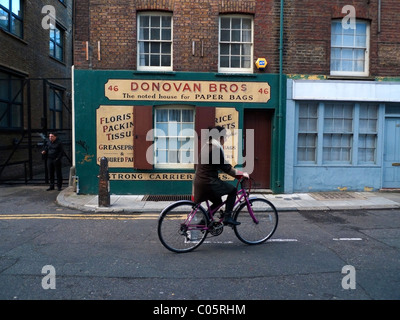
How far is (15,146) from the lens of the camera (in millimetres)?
13211

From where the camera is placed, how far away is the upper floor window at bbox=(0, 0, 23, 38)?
13273 millimetres

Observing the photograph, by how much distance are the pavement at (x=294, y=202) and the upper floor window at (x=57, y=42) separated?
10.5 m

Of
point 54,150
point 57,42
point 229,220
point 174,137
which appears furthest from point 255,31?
point 57,42

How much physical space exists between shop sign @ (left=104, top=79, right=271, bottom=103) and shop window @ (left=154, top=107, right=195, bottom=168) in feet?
1.71

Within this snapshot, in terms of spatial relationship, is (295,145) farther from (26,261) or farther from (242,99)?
(26,261)

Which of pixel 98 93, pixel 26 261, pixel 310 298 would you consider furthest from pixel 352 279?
pixel 98 93

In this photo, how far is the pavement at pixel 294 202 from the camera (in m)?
8.61

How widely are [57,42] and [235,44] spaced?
12148mm

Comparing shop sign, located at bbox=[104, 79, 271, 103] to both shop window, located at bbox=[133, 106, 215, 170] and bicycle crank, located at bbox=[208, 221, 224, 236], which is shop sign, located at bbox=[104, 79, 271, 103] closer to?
shop window, located at bbox=[133, 106, 215, 170]

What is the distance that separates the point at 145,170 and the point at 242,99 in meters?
3.73

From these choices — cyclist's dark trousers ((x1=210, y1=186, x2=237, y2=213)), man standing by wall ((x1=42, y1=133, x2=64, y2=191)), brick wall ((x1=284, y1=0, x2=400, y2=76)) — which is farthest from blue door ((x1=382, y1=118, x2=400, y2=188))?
man standing by wall ((x1=42, y1=133, x2=64, y2=191))

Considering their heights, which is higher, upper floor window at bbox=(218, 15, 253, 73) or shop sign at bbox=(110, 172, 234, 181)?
upper floor window at bbox=(218, 15, 253, 73)

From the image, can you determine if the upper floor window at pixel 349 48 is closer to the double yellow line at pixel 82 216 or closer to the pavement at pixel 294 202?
the pavement at pixel 294 202

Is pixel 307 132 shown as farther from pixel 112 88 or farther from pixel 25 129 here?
pixel 25 129
